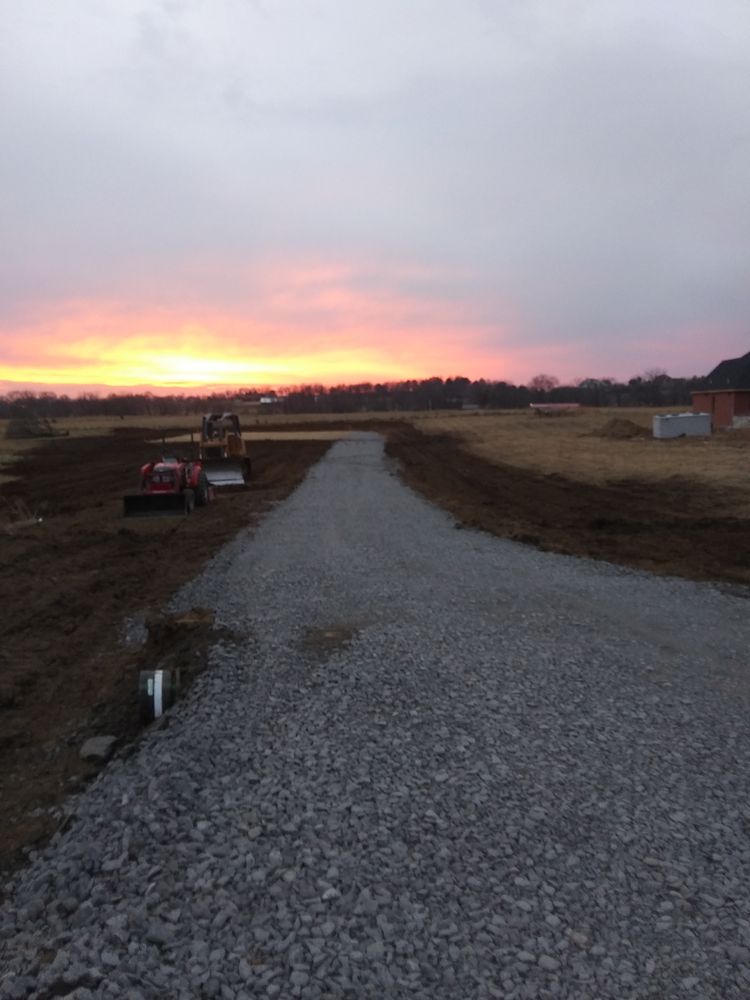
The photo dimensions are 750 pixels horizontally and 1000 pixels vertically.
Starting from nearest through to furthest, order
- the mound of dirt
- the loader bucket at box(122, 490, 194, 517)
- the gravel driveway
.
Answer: the gravel driveway → the loader bucket at box(122, 490, 194, 517) → the mound of dirt

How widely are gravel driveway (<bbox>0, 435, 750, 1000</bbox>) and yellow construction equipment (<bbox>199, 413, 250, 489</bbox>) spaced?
56.4 feet

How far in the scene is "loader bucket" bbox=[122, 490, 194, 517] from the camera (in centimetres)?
1891

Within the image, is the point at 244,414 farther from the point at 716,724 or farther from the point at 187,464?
the point at 716,724

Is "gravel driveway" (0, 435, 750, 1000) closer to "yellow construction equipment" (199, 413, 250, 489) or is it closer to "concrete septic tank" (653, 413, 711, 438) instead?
"yellow construction equipment" (199, 413, 250, 489)

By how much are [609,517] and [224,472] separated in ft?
41.9

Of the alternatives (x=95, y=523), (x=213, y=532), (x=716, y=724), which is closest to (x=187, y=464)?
(x=95, y=523)

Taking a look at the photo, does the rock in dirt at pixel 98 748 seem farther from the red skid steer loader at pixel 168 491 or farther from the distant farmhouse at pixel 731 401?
the distant farmhouse at pixel 731 401

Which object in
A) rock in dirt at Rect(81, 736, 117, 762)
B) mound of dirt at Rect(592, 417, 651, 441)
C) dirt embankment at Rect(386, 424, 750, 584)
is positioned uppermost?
mound of dirt at Rect(592, 417, 651, 441)

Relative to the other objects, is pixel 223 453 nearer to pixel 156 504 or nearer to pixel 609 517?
pixel 156 504

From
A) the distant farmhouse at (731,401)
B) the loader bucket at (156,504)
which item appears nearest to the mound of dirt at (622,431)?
the distant farmhouse at (731,401)

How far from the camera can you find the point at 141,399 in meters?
168

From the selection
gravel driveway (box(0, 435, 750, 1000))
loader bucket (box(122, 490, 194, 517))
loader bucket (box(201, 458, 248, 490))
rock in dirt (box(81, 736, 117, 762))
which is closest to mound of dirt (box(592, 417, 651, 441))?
loader bucket (box(201, 458, 248, 490))

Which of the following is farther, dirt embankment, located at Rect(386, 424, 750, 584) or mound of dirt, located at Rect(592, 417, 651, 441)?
mound of dirt, located at Rect(592, 417, 651, 441)

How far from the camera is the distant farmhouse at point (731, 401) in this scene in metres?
46.8
